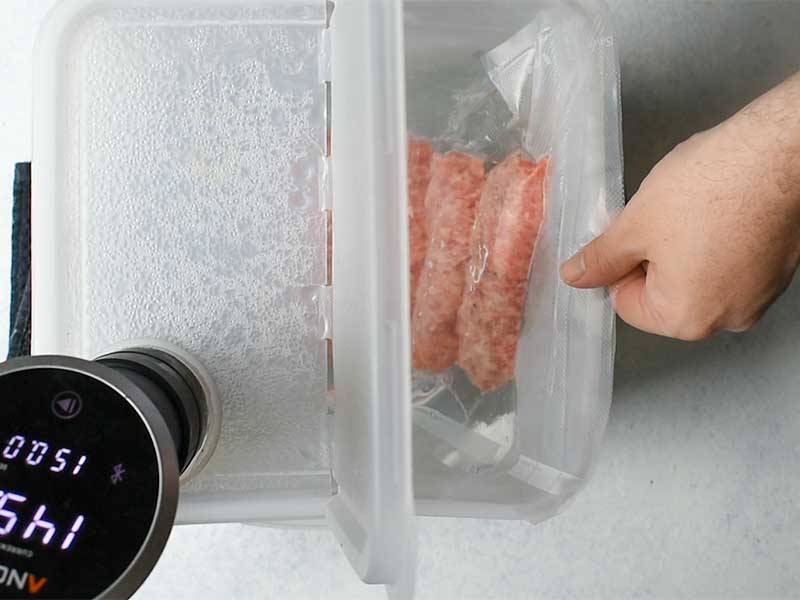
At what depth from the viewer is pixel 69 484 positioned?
1.26 ft

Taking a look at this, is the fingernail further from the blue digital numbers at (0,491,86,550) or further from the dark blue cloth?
the dark blue cloth

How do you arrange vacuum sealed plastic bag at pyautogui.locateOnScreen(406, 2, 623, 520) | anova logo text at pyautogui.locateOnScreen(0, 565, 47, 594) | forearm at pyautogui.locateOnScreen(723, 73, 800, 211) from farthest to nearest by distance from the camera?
vacuum sealed plastic bag at pyautogui.locateOnScreen(406, 2, 623, 520) → forearm at pyautogui.locateOnScreen(723, 73, 800, 211) → anova logo text at pyautogui.locateOnScreen(0, 565, 47, 594)

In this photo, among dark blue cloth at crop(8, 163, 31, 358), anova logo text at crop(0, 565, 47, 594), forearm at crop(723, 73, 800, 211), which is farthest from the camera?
dark blue cloth at crop(8, 163, 31, 358)

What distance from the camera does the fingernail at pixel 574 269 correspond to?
1.93ft

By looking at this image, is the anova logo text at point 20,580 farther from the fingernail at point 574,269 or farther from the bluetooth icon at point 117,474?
the fingernail at point 574,269

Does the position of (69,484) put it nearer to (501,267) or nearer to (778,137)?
(501,267)

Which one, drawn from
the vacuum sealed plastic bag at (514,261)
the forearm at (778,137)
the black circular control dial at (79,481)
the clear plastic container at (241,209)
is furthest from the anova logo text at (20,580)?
the forearm at (778,137)

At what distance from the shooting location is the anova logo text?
0.38 metres

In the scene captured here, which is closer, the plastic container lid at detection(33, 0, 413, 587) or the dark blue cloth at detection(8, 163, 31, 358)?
the plastic container lid at detection(33, 0, 413, 587)

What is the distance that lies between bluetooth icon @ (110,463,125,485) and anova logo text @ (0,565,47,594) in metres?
0.06

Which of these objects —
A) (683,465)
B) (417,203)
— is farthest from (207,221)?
(683,465)

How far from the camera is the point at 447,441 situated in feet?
2.25

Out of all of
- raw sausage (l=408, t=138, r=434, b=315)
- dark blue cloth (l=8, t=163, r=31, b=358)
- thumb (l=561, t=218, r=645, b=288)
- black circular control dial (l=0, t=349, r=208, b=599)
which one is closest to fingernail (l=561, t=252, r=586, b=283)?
thumb (l=561, t=218, r=645, b=288)

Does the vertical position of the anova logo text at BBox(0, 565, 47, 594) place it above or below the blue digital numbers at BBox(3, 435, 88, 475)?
below
